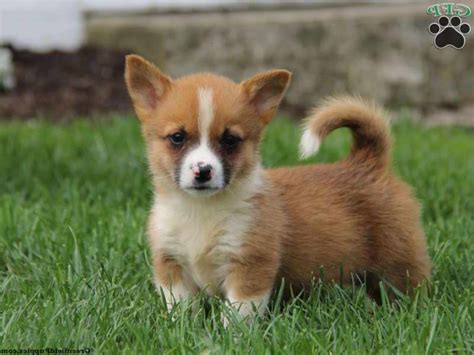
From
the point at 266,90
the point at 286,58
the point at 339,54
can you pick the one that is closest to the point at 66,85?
the point at 286,58

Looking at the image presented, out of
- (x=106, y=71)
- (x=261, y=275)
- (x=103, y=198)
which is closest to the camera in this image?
(x=261, y=275)

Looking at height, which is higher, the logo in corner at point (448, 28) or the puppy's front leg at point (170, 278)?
the logo in corner at point (448, 28)

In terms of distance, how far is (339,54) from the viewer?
8531mm

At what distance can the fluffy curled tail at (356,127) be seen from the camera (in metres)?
4.04

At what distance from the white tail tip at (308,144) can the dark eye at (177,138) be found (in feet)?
1.74

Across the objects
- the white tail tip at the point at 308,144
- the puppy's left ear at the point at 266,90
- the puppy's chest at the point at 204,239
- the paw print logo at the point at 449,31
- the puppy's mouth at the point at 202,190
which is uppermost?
the paw print logo at the point at 449,31

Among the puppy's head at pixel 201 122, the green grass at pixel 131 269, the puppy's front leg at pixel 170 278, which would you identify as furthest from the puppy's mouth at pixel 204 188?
the green grass at pixel 131 269

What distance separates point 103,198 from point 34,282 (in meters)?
1.49

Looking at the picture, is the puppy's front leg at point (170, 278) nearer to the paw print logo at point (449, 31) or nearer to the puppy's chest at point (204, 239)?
the puppy's chest at point (204, 239)

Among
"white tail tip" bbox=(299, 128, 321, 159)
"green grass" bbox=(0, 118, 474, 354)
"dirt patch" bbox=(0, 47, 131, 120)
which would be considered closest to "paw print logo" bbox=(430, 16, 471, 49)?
"green grass" bbox=(0, 118, 474, 354)

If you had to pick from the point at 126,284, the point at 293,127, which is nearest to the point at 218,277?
the point at 126,284

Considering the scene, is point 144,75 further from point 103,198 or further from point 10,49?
point 10,49

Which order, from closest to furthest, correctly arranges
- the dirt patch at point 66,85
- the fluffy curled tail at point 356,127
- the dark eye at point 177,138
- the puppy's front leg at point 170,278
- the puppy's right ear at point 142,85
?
1. the dark eye at point 177,138
2. the puppy's front leg at point 170,278
3. the puppy's right ear at point 142,85
4. the fluffy curled tail at point 356,127
5. the dirt patch at point 66,85

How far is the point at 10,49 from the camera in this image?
9.30 meters
